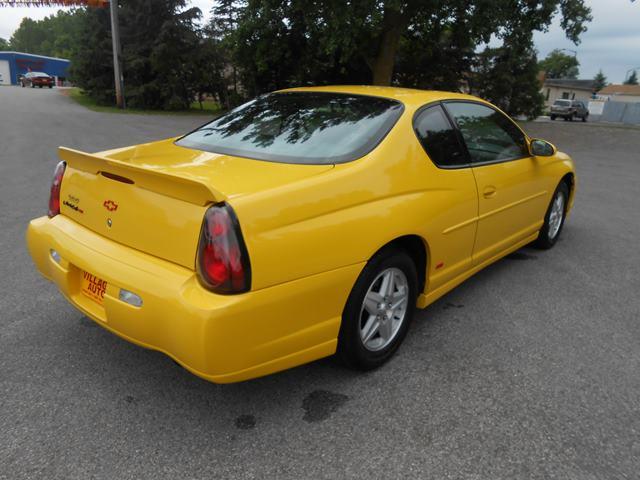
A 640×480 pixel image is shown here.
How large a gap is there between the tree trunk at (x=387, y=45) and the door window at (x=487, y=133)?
15.6 meters

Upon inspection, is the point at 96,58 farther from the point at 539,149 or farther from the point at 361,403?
the point at 361,403

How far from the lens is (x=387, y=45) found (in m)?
19.2

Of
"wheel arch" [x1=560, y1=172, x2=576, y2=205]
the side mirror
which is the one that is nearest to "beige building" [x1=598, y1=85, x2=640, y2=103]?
"wheel arch" [x1=560, y1=172, x2=576, y2=205]

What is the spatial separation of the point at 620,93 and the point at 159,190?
106 metres

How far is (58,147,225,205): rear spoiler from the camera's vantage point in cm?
209

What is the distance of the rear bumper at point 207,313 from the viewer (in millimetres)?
2021

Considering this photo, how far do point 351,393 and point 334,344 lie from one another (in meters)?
0.32

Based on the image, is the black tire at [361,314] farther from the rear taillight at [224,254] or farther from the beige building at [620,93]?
the beige building at [620,93]

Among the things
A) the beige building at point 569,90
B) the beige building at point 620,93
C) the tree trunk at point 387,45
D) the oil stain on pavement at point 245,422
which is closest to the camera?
the oil stain on pavement at point 245,422

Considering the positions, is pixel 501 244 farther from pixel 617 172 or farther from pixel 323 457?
pixel 617 172

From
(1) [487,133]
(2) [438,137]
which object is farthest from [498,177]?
(2) [438,137]

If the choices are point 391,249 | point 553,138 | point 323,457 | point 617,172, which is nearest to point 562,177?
point 391,249

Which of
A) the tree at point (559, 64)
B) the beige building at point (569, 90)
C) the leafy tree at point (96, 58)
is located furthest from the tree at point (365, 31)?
the tree at point (559, 64)

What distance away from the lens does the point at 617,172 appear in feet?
36.6
